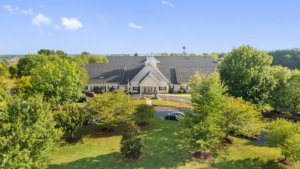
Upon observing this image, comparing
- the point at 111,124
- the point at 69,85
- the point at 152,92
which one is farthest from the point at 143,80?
the point at 111,124

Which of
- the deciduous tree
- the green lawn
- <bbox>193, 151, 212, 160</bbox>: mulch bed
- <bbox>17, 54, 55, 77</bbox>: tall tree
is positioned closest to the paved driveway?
the green lawn

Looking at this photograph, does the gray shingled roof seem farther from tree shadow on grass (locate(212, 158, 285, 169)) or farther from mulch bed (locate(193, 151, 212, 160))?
tree shadow on grass (locate(212, 158, 285, 169))

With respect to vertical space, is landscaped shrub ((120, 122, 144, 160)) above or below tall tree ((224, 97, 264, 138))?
below

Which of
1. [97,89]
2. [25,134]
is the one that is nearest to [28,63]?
[97,89]

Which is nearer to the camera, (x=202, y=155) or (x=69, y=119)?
(x=202, y=155)

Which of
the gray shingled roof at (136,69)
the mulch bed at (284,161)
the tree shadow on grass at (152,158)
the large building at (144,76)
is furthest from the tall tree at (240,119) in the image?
the gray shingled roof at (136,69)

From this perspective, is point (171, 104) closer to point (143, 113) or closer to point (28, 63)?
point (143, 113)

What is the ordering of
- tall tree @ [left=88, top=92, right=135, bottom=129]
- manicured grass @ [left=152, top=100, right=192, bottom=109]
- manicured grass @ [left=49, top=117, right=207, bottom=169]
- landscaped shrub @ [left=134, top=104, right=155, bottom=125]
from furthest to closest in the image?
manicured grass @ [left=152, top=100, right=192, bottom=109], landscaped shrub @ [left=134, top=104, right=155, bottom=125], tall tree @ [left=88, top=92, right=135, bottom=129], manicured grass @ [left=49, top=117, right=207, bottom=169]
